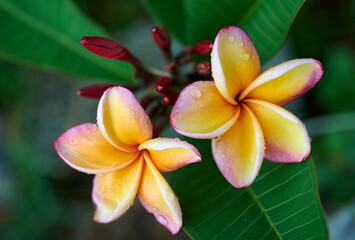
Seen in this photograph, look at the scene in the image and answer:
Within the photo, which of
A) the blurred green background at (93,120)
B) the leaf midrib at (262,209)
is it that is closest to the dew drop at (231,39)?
the leaf midrib at (262,209)

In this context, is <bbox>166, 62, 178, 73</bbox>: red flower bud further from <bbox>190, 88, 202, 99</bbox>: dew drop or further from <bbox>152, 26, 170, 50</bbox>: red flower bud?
<bbox>190, 88, 202, 99</bbox>: dew drop

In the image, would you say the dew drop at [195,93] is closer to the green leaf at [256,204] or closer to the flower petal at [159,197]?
the flower petal at [159,197]

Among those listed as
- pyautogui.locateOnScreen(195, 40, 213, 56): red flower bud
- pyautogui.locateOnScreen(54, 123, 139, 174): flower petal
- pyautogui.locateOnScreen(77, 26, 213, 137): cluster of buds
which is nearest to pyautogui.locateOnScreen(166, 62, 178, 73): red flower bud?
→ pyautogui.locateOnScreen(77, 26, 213, 137): cluster of buds

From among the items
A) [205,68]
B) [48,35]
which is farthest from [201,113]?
[48,35]

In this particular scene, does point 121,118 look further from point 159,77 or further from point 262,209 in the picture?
point 262,209

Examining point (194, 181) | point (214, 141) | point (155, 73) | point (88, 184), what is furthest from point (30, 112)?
point (214, 141)

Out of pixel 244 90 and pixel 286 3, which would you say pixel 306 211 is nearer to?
pixel 244 90

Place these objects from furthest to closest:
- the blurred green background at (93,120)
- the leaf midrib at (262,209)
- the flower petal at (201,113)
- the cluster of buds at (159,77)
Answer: the blurred green background at (93,120) → the cluster of buds at (159,77) → the leaf midrib at (262,209) → the flower petal at (201,113)
